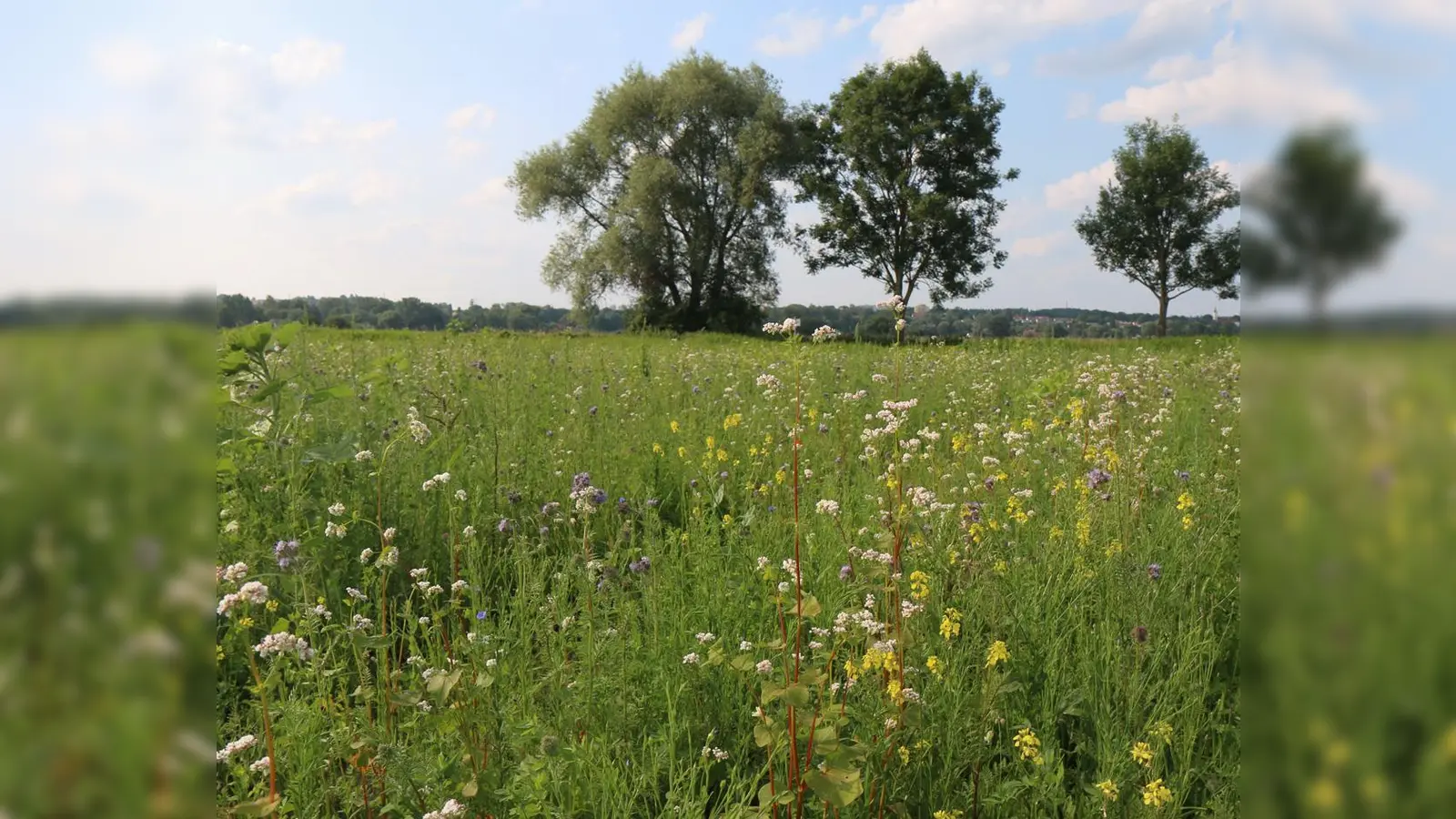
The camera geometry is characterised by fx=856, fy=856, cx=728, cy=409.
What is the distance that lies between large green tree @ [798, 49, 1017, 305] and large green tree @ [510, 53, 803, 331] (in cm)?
272

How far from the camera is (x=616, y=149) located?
40.6 metres

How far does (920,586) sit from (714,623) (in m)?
0.79

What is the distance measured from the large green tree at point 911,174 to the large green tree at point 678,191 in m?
2.72

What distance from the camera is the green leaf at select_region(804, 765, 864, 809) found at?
1694 mm

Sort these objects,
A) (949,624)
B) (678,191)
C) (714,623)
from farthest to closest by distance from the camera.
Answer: (678,191)
(714,623)
(949,624)

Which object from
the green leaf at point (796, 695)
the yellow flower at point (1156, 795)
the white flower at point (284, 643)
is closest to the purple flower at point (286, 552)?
the white flower at point (284, 643)

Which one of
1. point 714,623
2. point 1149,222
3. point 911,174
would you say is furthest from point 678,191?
point 714,623
